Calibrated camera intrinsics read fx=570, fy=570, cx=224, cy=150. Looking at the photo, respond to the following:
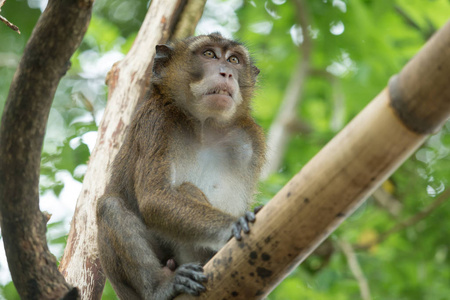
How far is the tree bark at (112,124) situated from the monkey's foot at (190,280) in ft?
5.09

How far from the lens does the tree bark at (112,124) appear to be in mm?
5742

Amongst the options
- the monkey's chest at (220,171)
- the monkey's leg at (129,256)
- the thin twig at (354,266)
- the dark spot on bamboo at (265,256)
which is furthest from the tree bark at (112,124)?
the thin twig at (354,266)

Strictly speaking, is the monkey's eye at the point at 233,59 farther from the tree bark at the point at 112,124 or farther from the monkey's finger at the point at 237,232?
the monkey's finger at the point at 237,232

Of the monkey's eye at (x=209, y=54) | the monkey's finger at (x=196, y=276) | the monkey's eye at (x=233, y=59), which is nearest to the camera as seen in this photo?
the monkey's finger at (x=196, y=276)

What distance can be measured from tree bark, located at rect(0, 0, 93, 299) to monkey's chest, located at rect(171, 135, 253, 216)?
1750 millimetres

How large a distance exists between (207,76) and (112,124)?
1.27 m

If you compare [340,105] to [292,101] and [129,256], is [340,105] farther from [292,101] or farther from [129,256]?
[129,256]

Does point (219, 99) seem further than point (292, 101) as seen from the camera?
No

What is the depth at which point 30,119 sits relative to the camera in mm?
3791

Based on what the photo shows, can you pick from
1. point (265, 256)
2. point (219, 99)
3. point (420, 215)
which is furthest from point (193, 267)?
point (420, 215)

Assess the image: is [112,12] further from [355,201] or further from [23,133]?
[355,201]

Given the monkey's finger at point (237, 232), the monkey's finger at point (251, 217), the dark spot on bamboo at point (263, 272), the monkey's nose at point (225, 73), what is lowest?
the dark spot on bamboo at point (263, 272)

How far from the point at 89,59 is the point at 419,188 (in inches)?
261

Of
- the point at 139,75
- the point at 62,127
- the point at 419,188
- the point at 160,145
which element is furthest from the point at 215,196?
the point at 419,188
